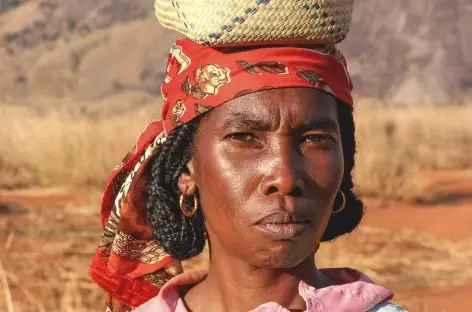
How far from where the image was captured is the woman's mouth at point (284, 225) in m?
2.88

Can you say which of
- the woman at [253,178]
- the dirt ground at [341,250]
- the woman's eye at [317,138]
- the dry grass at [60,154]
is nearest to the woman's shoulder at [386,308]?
the woman at [253,178]

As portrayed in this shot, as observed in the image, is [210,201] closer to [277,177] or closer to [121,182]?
[277,177]

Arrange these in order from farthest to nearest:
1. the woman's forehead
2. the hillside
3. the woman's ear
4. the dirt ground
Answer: the hillside, the dirt ground, the woman's ear, the woman's forehead

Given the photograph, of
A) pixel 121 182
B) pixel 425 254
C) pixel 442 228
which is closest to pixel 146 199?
pixel 121 182

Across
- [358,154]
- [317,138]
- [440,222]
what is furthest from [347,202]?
[358,154]

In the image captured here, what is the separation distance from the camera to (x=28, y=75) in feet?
131

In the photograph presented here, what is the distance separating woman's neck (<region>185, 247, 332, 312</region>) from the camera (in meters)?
3.10

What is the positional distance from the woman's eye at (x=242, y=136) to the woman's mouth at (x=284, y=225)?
25 cm

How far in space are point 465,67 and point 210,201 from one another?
33817 mm

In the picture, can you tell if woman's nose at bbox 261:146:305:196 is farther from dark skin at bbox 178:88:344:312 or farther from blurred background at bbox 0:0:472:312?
blurred background at bbox 0:0:472:312

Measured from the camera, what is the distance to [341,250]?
903 cm

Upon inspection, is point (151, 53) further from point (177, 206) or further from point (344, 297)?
point (344, 297)

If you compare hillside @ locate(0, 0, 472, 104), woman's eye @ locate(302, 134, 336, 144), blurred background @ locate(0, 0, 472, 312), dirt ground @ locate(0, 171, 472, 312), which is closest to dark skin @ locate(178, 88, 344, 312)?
woman's eye @ locate(302, 134, 336, 144)

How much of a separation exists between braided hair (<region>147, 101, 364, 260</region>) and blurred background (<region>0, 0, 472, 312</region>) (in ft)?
5.02
